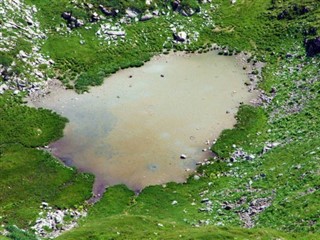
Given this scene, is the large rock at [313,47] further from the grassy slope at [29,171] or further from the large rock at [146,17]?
the grassy slope at [29,171]

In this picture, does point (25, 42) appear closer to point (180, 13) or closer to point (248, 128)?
point (180, 13)

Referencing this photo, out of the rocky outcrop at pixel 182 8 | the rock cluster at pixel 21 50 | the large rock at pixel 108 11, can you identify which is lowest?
the rock cluster at pixel 21 50

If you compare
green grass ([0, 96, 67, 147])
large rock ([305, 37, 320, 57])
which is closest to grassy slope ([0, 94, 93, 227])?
green grass ([0, 96, 67, 147])

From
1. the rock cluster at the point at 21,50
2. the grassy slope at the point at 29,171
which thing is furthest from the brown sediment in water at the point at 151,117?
the rock cluster at the point at 21,50

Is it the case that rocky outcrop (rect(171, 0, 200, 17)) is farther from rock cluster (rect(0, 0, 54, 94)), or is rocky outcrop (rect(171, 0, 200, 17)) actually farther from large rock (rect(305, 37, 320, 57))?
rock cluster (rect(0, 0, 54, 94))

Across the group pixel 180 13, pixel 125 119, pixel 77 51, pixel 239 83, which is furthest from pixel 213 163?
pixel 180 13

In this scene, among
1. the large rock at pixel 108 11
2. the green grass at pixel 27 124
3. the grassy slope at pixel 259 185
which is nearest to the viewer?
the grassy slope at pixel 259 185
